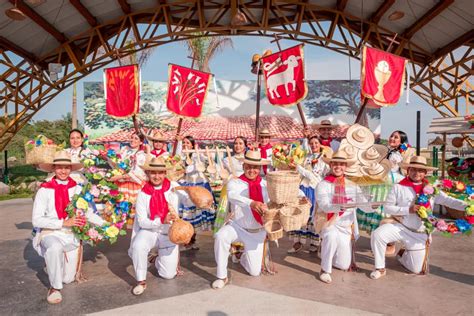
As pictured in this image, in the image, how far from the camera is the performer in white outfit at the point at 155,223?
3713mm

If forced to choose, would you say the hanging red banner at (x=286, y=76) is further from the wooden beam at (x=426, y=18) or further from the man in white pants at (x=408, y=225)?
the wooden beam at (x=426, y=18)

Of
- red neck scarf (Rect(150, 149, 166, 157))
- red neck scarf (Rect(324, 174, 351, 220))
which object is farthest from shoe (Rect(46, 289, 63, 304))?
red neck scarf (Rect(324, 174, 351, 220))

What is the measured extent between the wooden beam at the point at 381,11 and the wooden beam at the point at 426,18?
3.02ft

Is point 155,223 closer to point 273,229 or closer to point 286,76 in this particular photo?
point 273,229

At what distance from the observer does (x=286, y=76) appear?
7.02 meters

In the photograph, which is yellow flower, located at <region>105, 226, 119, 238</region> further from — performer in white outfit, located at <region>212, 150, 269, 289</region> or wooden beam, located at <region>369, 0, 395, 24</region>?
wooden beam, located at <region>369, 0, 395, 24</region>

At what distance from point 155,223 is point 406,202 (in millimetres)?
2673

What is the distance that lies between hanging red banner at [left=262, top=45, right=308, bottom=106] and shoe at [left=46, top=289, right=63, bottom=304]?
195 inches

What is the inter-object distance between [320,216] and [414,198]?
1008 millimetres

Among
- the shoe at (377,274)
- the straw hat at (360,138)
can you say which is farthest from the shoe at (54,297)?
the straw hat at (360,138)

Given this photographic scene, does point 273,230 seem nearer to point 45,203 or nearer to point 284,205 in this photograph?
point 284,205

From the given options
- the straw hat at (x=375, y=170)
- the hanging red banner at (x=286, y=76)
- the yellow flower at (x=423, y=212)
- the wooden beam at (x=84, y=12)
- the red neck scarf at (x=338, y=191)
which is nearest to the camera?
the yellow flower at (x=423, y=212)

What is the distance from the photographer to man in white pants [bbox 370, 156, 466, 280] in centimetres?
399

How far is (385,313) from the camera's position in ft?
10.3
